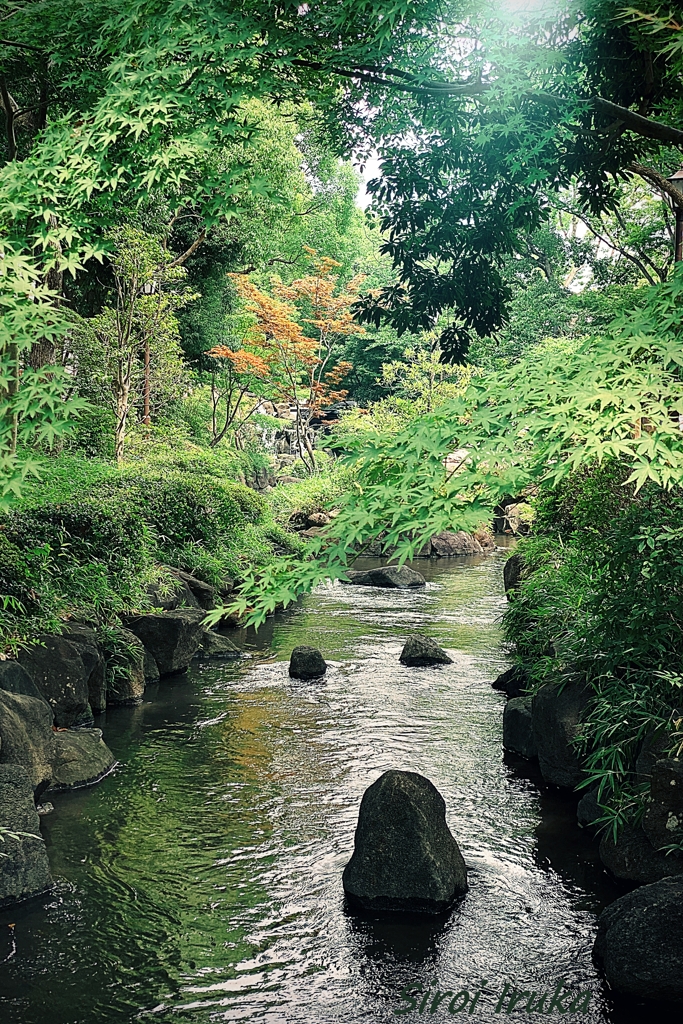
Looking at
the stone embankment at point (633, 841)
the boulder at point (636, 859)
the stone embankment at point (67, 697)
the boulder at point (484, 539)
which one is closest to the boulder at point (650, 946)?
the stone embankment at point (633, 841)

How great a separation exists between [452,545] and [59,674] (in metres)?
17.9

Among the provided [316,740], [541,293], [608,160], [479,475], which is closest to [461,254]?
[608,160]

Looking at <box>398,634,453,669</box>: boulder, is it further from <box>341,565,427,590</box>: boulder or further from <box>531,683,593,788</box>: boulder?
<box>341,565,427,590</box>: boulder

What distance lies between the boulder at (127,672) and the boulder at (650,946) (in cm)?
736

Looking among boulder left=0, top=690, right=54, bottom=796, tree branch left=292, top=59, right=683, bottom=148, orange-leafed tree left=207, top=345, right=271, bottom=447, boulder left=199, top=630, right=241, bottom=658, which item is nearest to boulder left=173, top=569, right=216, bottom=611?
boulder left=199, top=630, right=241, bottom=658

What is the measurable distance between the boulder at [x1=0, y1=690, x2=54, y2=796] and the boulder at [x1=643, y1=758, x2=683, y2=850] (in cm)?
487

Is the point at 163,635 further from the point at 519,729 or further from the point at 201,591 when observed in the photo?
the point at 519,729

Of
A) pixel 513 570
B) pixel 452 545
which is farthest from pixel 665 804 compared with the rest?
pixel 452 545

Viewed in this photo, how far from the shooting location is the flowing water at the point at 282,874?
19.7ft

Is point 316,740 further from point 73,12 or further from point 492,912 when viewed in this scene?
point 73,12

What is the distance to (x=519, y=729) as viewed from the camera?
10.3 m

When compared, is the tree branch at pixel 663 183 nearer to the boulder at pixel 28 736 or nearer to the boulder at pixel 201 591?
the boulder at pixel 28 736

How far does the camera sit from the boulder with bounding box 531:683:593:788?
9047 mm

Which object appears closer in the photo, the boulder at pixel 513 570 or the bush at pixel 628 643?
the bush at pixel 628 643
